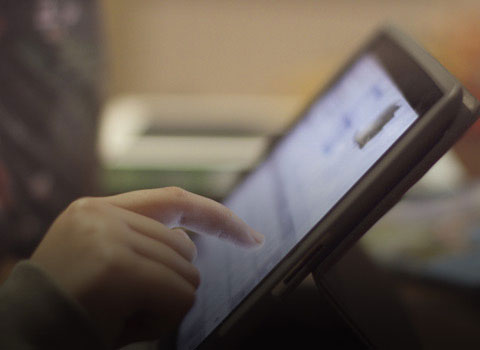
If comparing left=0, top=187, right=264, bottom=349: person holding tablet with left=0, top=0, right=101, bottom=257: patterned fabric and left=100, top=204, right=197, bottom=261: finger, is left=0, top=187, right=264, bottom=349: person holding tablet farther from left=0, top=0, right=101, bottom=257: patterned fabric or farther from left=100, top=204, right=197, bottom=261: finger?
left=0, top=0, right=101, bottom=257: patterned fabric

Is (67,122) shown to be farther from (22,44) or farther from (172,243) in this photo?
(172,243)

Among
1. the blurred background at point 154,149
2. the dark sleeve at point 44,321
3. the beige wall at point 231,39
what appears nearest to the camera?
the dark sleeve at point 44,321

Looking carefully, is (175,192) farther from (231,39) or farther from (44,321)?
(231,39)

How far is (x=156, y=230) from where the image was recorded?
234 millimetres

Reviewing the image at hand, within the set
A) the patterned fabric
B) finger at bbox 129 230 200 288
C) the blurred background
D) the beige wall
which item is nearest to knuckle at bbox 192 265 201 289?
finger at bbox 129 230 200 288

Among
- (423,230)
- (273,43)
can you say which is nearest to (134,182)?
(423,230)

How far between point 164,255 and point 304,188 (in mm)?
106

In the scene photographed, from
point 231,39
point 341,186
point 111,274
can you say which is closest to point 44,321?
point 111,274

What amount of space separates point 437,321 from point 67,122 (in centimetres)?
47

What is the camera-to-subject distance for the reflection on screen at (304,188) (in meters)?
0.24

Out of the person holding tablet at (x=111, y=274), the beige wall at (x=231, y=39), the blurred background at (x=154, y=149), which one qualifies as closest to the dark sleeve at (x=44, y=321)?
the person holding tablet at (x=111, y=274)

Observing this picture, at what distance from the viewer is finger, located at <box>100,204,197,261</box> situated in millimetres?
→ 230

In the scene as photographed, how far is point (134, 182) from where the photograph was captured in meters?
0.64

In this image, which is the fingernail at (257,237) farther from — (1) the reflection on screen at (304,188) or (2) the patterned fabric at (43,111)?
(2) the patterned fabric at (43,111)
